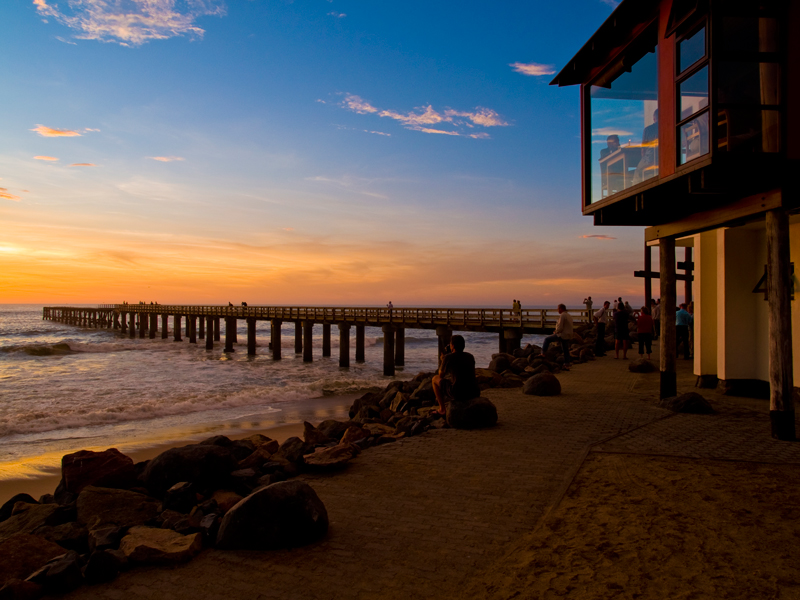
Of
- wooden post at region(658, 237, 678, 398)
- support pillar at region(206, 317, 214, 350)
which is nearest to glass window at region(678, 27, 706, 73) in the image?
wooden post at region(658, 237, 678, 398)

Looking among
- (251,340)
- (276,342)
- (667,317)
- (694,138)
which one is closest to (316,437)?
(667,317)

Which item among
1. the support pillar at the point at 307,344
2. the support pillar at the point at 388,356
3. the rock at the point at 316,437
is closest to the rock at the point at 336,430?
the rock at the point at 316,437

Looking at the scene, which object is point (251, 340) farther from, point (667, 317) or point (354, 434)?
point (667, 317)

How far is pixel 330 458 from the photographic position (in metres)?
6.06

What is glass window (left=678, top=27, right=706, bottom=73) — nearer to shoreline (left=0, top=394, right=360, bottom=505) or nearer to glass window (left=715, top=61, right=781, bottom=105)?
glass window (left=715, top=61, right=781, bottom=105)

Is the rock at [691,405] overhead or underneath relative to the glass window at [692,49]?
underneath

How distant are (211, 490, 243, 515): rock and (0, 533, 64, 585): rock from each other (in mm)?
1283

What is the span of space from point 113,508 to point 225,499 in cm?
104

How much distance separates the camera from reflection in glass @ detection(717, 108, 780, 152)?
6.41 meters

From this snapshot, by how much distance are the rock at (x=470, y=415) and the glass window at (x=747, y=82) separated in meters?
5.24

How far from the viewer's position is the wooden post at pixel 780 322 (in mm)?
6562

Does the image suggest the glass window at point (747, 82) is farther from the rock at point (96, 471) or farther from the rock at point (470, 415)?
the rock at point (96, 471)

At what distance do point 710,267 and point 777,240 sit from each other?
5.01 meters

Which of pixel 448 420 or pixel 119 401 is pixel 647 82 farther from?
pixel 119 401
